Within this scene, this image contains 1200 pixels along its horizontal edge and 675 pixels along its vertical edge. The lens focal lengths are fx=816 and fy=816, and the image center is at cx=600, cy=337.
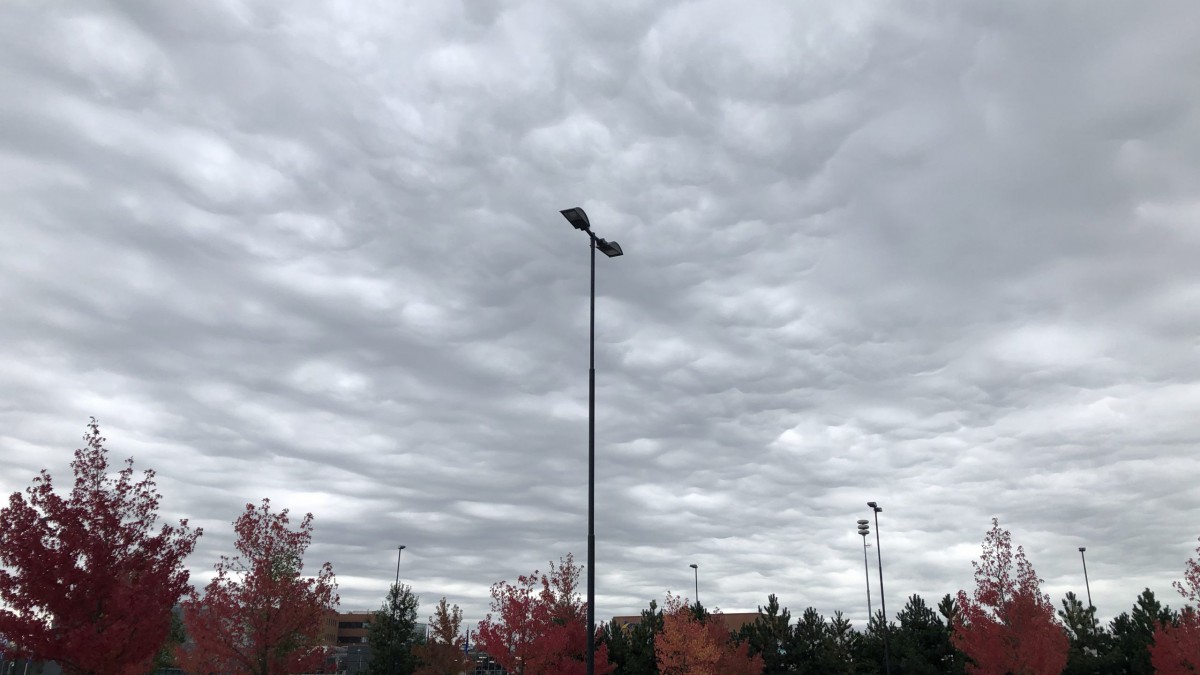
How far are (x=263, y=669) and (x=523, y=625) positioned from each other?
1806 centimetres

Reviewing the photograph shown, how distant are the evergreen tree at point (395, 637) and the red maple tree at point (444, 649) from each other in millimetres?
1810

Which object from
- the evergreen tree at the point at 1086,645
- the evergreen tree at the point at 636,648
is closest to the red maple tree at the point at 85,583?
the evergreen tree at the point at 636,648

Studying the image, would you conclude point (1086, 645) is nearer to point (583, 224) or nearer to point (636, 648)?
point (636, 648)

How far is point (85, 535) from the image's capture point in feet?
78.1

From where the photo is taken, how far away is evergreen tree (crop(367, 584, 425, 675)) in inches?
2402

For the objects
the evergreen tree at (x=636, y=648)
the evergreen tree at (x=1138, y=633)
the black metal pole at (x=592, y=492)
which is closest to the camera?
the black metal pole at (x=592, y=492)

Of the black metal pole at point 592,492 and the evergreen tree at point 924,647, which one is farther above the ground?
the black metal pole at point 592,492

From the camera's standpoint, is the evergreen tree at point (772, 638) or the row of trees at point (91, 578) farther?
the evergreen tree at point (772, 638)

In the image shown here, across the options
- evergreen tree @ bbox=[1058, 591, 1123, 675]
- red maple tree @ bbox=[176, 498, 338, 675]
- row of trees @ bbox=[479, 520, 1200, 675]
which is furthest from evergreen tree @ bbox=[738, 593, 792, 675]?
red maple tree @ bbox=[176, 498, 338, 675]

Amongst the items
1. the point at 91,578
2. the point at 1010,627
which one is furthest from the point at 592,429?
the point at 1010,627

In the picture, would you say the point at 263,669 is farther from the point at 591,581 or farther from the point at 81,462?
the point at 591,581

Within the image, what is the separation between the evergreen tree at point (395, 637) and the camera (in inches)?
2402

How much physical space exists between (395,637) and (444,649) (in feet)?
22.9

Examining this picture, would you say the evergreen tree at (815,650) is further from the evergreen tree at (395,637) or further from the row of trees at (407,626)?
the evergreen tree at (395,637)
